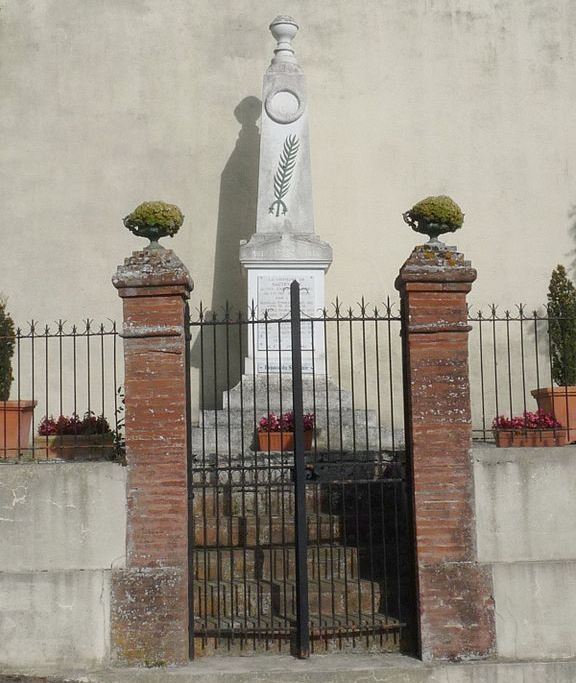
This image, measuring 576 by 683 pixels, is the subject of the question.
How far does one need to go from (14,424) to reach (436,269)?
12.6 ft

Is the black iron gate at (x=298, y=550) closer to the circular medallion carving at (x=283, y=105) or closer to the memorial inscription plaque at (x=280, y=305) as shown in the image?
the memorial inscription plaque at (x=280, y=305)

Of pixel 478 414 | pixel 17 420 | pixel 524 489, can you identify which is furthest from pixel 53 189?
pixel 524 489

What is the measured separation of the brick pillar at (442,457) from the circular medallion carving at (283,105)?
450cm

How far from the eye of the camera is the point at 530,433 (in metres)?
8.18

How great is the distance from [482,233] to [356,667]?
776cm

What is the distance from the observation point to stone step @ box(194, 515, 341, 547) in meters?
8.02

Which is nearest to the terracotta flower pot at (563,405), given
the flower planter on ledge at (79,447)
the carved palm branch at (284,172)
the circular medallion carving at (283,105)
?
the flower planter on ledge at (79,447)

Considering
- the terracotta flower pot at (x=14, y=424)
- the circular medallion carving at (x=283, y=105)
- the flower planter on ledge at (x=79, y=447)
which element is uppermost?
the circular medallion carving at (x=283, y=105)

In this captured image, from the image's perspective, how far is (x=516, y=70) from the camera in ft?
45.1

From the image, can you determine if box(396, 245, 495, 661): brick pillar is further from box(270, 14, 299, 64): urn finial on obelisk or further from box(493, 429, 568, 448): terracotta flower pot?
box(270, 14, 299, 64): urn finial on obelisk

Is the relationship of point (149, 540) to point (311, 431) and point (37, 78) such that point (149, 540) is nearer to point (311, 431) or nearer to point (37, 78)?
point (311, 431)

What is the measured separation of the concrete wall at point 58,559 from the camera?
7.25 meters

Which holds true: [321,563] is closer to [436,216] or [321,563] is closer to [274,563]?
[274,563]

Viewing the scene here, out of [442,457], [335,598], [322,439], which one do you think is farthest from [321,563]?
[322,439]
